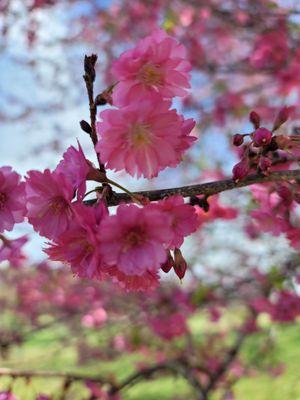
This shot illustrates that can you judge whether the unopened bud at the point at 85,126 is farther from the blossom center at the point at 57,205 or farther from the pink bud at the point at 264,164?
the pink bud at the point at 264,164

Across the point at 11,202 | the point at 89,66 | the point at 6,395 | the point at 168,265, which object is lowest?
the point at 6,395

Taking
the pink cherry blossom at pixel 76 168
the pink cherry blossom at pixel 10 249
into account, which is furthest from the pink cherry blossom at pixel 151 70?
the pink cherry blossom at pixel 10 249

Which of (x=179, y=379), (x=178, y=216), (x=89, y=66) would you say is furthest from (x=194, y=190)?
(x=179, y=379)

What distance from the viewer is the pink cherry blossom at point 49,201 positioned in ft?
2.88

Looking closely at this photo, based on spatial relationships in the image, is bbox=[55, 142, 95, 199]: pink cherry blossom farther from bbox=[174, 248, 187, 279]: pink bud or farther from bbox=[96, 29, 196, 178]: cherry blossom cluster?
bbox=[174, 248, 187, 279]: pink bud

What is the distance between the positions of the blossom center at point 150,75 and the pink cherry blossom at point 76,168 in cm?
19

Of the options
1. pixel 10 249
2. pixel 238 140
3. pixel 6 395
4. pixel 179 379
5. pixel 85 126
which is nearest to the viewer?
pixel 85 126

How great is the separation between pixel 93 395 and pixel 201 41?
4.77m

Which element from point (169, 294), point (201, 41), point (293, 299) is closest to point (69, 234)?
point (293, 299)

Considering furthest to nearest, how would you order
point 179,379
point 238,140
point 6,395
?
point 179,379
point 6,395
point 238,140

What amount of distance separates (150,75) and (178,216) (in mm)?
286

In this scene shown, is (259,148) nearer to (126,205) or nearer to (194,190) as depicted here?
(194,190)

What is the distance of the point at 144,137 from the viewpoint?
3.00 feet

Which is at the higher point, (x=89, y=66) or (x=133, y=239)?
(x=89, y=66)
